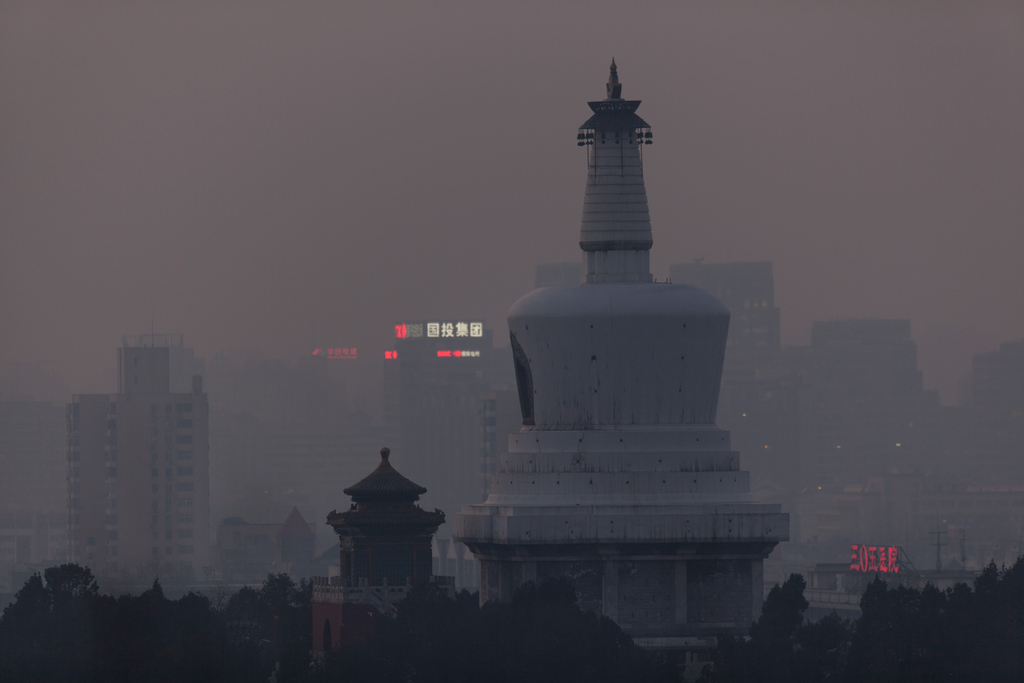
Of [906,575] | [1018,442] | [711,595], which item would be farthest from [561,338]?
[1018,442]

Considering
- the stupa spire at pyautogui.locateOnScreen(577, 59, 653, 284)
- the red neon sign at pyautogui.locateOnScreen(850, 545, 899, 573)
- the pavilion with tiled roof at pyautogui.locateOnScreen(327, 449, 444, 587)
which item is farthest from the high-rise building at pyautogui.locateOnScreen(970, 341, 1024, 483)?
the stupa spire at pyautogui.locateOnScreen(577, 59, 653, 284)

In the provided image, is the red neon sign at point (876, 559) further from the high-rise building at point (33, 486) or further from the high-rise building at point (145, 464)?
the high-rise building at point (33, 486)

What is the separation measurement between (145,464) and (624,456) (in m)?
118

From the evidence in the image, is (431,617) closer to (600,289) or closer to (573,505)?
(573,505)

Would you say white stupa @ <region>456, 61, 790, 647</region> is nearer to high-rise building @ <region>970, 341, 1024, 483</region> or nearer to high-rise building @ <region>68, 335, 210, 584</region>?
high-rise building @ <region>970, 341, 1024, 483</region>

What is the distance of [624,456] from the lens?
79938 millimetres

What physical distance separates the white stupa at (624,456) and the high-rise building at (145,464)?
351 ft

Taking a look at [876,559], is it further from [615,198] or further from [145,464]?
[615,198]

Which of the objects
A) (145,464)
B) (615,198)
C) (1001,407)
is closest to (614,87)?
(615,198)

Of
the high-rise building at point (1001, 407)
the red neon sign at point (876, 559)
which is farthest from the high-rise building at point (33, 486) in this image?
the high-rise building at point (1001, 407)

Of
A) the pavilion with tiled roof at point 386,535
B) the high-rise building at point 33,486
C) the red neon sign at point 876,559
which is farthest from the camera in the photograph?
the red neon sign at point 876,559

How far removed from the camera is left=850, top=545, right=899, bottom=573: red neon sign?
593 ft

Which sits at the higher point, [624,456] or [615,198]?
[615,198]

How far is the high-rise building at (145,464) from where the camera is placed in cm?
18838
